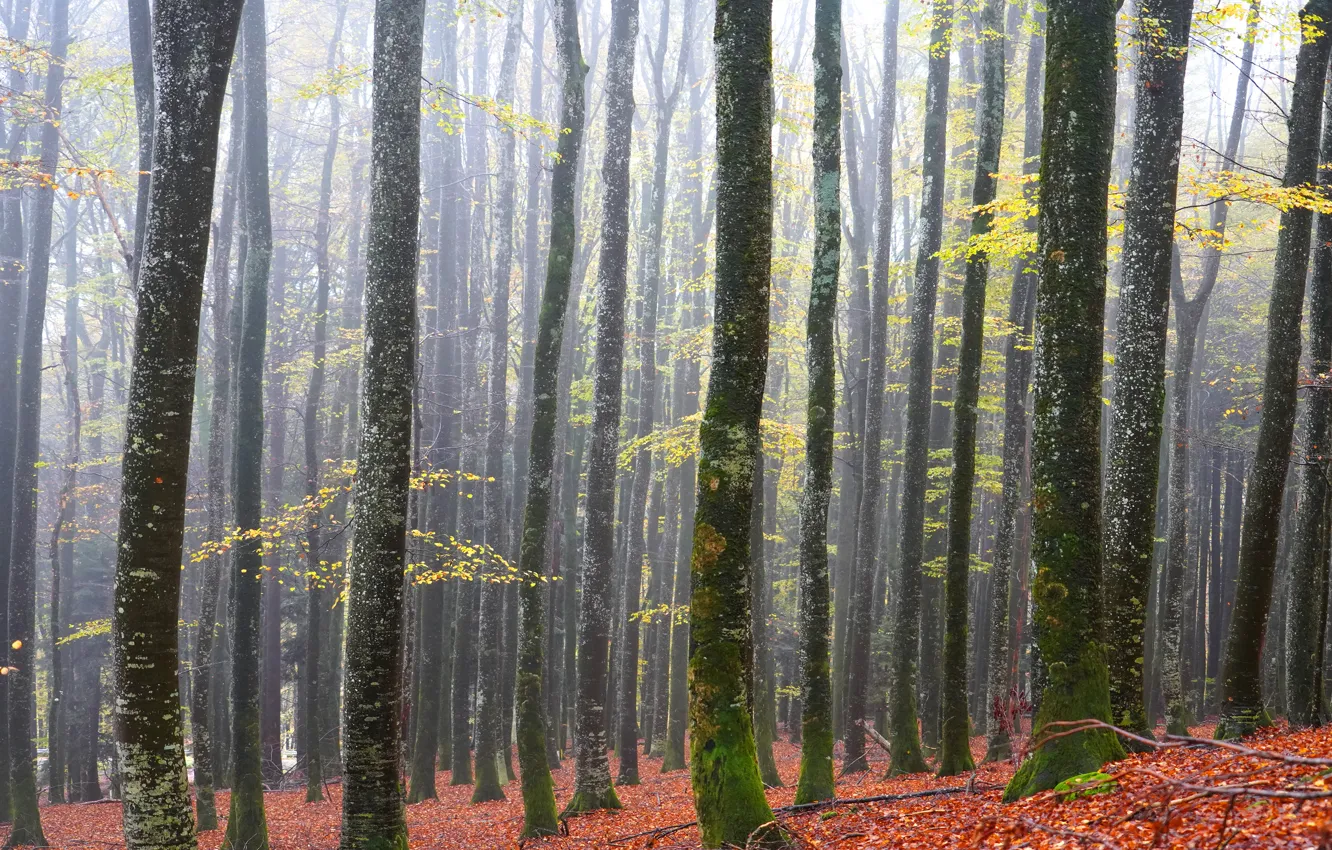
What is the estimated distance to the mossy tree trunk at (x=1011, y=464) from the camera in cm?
1405

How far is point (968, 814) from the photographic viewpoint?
6.98 m

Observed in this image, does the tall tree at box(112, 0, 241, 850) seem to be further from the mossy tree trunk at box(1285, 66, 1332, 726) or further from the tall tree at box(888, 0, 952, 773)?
the mossy tree trunk at box(1285, 66, 1332, 726)

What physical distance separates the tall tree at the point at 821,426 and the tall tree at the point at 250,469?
22.1 ft

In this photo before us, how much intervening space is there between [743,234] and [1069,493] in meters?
3.09

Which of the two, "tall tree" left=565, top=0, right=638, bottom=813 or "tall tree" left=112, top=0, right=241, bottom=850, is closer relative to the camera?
"tall tree" left=112, top=0, right=241, bottom=850

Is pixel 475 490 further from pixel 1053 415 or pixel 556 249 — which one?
pixel 1053 415

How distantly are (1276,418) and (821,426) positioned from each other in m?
4.91

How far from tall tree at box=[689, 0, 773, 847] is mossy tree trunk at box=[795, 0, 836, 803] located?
13.0 ft

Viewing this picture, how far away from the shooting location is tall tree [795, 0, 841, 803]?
33.7 feet

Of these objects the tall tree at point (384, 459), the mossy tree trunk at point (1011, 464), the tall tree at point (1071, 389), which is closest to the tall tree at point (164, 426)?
the tall tree at point (384, 459)

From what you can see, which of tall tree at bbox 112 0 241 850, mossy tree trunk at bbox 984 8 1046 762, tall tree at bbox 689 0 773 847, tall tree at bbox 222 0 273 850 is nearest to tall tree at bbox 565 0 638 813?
tall tree at bbox 222 0 273 850

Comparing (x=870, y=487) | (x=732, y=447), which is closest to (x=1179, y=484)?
(x=870, y=487)

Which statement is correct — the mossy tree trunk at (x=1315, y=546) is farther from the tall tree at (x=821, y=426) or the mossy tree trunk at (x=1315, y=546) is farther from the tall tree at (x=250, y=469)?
the tall tree at (x=250, y=469)

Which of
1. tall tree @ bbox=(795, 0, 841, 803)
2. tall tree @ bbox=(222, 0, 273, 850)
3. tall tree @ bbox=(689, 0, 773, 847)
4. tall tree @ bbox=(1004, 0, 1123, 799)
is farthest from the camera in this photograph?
tall tree @ bbox=(222, 0, 273, 850)
